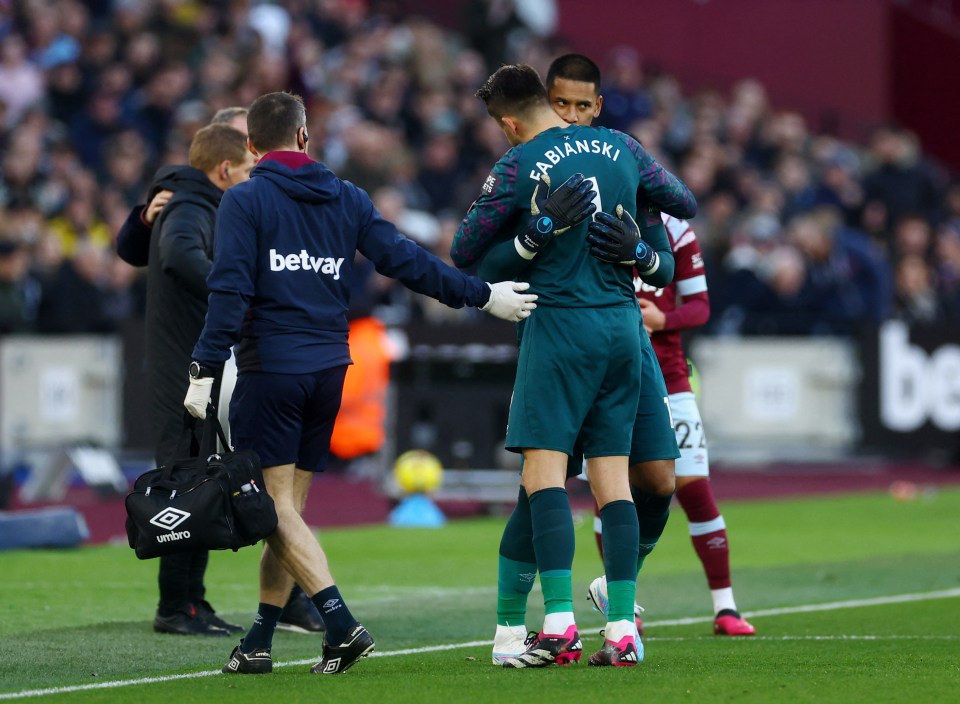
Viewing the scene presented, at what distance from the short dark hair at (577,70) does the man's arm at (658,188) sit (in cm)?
39

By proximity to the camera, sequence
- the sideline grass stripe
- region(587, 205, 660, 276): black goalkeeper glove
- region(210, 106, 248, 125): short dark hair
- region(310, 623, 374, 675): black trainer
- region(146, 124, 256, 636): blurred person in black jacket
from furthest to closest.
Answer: the sideline grass stripe < region(210, 106, 248, 125): short dark hair < region(146, 124, 256, 636): blurred person in black jacket < region(587, 205, 660, 276): black goalkeeper glove < region(310, 623, 374, 675): black trainer

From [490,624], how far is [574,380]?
2.47m

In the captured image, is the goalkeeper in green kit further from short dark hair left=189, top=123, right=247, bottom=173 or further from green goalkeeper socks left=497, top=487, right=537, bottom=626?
short dark hair left=189, top=123, right=247, bottom=173

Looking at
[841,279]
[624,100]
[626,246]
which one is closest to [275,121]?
[626,246]

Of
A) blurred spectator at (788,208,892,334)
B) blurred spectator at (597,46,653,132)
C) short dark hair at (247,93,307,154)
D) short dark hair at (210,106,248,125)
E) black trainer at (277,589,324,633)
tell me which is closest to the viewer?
short dark hair at (247,93,307,154)

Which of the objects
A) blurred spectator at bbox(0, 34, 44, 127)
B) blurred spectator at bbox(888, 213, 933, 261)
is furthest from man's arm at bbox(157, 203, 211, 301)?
blurred spectator at bbox(888, 213, 933, 261)

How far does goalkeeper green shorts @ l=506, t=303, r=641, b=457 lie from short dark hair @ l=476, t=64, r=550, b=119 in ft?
2.74

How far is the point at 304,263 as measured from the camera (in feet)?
23.9

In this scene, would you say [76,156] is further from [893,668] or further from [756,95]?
[893,668]

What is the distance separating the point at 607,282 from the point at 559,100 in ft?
3.11

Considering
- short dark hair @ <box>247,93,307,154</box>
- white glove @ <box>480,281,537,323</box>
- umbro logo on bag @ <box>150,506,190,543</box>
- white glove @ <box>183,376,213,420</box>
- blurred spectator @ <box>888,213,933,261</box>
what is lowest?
umbro logo on bag @ <box>150,506,190,543</box>

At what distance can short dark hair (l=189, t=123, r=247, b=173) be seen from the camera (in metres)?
9.02

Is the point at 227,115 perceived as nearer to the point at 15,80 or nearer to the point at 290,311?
the point at 290,311

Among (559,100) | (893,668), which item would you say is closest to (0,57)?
(559,100)
